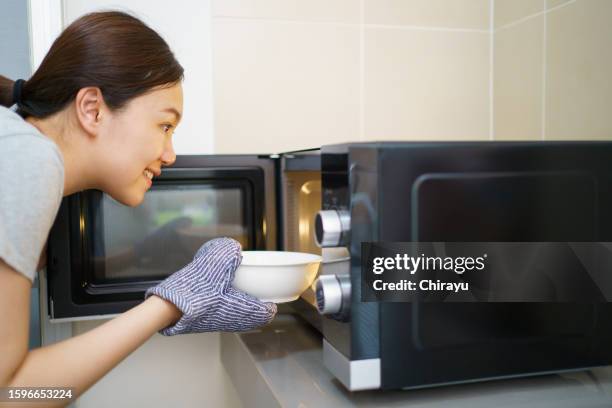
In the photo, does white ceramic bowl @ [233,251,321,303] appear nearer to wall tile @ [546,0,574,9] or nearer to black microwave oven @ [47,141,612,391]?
black microwave oven @ [47,141,612,391]

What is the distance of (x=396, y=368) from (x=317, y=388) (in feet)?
0.41

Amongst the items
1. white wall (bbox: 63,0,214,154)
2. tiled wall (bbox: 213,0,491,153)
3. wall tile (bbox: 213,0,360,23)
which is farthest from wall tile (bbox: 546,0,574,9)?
white wall (bbox: 63,0,214,154)

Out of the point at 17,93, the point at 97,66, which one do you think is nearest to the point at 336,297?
the point at 97,66

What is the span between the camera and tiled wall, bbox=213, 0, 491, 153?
1.17 meters

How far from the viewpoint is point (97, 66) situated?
0.74 m

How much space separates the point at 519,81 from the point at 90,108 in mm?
926

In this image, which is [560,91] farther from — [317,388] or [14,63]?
[14,63]

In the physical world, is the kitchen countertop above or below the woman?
below

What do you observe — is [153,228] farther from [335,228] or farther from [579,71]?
[579,71]

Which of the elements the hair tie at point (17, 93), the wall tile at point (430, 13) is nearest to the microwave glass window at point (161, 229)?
the hair tie at point (17, 93)

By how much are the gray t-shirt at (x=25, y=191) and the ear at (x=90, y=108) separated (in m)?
0.10

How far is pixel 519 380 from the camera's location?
0.69 m

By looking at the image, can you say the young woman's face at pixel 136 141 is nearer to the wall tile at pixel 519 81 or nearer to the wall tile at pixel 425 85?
the wall tile at pixel 425 85

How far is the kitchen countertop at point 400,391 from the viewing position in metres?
0.63
